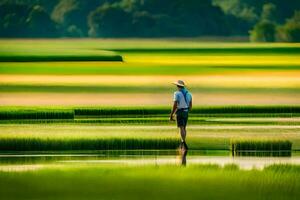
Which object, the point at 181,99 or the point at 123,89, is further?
the point at 123,89

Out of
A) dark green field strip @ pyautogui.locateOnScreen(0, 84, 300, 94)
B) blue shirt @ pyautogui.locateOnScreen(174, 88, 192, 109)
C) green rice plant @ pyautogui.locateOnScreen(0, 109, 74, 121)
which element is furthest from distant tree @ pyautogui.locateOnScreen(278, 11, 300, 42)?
blue shirt @ pyautogui.locateOnScreen(174, 88, 192, 109)

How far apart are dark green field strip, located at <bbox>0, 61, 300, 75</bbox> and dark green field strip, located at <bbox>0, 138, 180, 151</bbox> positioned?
38.0m

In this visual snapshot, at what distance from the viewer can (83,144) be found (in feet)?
74.0

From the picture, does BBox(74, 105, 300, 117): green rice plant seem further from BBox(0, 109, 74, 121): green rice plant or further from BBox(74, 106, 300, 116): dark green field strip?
BBox(0, 109, 74, 121): green rice plant

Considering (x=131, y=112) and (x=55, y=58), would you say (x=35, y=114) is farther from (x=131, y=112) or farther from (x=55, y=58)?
(x=55, y=58)

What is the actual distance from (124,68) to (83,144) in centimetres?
4422

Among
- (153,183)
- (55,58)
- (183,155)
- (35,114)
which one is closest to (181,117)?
(183,155)

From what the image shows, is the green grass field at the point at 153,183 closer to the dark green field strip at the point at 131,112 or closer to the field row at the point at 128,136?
the field row at the point at 128,136

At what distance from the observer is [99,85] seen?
49.7 metres

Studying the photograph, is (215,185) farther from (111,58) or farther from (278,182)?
(111,58)

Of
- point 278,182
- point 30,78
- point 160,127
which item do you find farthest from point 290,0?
point 278,182

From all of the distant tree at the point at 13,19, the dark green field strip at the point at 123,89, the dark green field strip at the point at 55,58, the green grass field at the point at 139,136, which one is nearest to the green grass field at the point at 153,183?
the green grass field at the point at 139,136

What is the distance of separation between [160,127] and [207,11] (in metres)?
133

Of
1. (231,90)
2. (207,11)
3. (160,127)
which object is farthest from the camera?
(207,11)
